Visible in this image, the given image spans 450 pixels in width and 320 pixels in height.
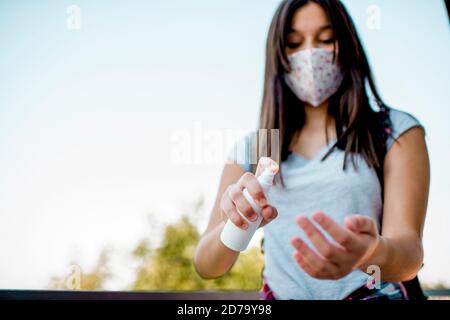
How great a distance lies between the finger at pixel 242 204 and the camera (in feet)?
2.23

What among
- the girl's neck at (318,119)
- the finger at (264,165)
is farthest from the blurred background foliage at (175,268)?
the girl's neck at (318,119)

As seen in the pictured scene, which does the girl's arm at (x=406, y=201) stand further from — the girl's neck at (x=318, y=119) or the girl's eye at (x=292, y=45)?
the girl's eye at (x=292, y=45)

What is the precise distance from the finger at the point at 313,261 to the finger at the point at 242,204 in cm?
10

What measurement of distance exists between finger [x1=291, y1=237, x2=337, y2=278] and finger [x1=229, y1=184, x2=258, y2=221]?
100 millimetres

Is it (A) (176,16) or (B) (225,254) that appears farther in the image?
(A) (176,16)

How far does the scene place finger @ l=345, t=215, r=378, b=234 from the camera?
57 cm

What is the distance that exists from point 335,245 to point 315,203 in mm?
261

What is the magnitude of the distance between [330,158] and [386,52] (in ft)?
0.75

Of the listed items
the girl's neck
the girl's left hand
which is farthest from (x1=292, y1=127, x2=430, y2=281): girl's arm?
the girl's neck

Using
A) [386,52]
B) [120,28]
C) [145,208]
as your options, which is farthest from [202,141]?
[386,52]

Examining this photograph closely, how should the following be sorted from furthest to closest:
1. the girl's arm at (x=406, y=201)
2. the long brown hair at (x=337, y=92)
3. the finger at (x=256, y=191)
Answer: the long brown hair at (x=337, y=92)
the girl's arm at (x=406, y=201)
the finger at (x=256, y=191)

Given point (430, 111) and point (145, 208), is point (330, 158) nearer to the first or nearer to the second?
point (430, 111)

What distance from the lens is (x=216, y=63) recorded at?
3.05ft

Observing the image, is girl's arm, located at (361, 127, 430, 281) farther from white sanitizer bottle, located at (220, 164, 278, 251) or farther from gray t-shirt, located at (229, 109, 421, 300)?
white sanitizer bottle, located at (220, 164, 278, 251)
